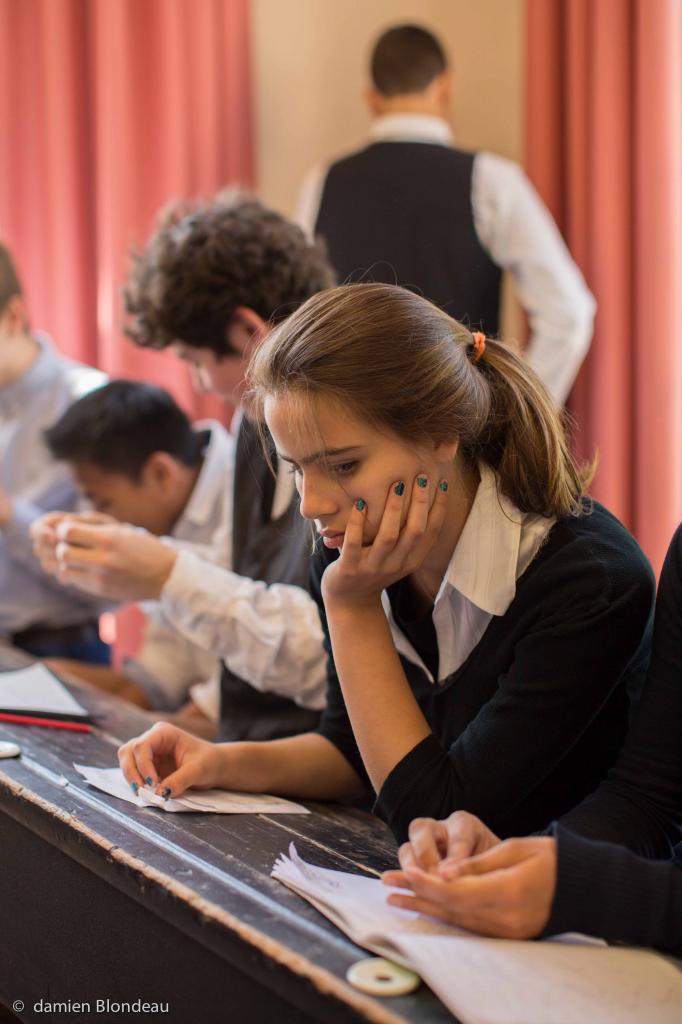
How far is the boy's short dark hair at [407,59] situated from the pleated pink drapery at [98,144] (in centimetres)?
62

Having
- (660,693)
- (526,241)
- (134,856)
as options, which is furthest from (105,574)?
(526,241)

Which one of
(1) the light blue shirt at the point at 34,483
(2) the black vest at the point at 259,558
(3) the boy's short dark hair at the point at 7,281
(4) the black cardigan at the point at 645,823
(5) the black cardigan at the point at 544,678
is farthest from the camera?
(3) the boy's short dark hair at the point at 7,281

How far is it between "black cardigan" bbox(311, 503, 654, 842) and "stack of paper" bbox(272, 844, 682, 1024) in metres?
0.19

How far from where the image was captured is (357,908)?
2.44 feet

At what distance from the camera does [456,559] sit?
1026mm

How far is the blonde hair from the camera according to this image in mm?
958

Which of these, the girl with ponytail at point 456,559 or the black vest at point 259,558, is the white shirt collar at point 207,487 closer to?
the black vest at point 259,558

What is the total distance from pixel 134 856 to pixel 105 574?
64cm

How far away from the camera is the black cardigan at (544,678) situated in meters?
0.94

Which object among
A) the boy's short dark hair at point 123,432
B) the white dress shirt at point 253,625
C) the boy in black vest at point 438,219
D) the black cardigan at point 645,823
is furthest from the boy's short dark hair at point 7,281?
the black cardigan at point 645,823

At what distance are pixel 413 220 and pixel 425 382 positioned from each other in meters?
1.37

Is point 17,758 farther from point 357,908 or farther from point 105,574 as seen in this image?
point 357,908

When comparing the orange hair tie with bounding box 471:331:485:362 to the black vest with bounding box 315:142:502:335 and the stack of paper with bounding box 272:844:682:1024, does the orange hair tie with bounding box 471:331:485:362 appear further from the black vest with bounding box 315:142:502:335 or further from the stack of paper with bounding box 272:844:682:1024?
the black vest with bounding box 315:142:502:335

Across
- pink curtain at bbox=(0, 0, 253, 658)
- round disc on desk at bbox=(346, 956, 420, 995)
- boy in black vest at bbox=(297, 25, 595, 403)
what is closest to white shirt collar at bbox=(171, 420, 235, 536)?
boy in black vest at bbox=(297, 25, 595, 403)
